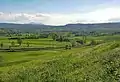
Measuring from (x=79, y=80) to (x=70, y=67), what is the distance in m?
13.1

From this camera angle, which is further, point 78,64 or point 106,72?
point 78,64

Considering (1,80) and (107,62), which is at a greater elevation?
(107,62)

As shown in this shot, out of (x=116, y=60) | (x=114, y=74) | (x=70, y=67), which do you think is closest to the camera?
(x=114, y=74)

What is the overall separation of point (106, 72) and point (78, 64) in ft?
49.7

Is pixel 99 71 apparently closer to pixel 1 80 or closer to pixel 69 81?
pixel 69 81

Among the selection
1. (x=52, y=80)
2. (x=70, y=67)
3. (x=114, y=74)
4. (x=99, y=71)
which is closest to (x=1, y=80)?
(x=70, y=67)

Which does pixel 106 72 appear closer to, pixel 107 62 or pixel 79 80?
pixel 79 80

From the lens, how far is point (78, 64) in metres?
50.3

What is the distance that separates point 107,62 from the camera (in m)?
42.4

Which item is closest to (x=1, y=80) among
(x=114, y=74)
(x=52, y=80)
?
(x=52, y=80)

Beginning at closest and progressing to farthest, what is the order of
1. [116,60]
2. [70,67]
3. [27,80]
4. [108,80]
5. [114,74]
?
[108,80] → [114,74] → [27,80] → [116,60] → [70,67]

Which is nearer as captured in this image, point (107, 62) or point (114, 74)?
point (114, 74)

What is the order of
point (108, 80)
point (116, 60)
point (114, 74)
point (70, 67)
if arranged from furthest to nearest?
point (70, 67) → point (116, 60) → point (114, 74) → point (108, 80)

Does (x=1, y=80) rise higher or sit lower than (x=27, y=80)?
lower
